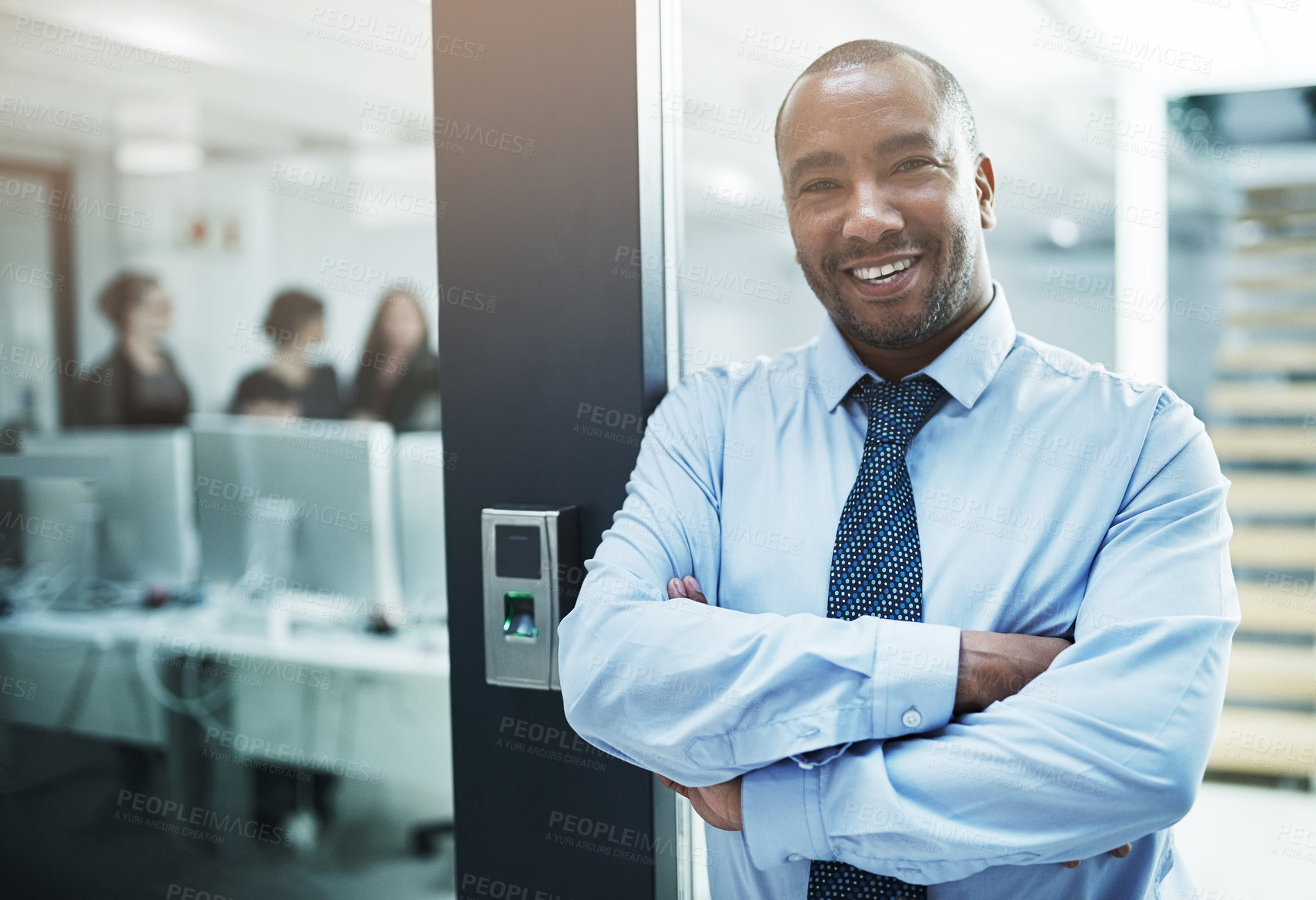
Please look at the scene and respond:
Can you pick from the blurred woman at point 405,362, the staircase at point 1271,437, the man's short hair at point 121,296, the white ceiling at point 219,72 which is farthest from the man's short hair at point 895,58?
the man's short hair at point 121,296

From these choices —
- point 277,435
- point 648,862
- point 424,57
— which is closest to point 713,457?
point 648,862

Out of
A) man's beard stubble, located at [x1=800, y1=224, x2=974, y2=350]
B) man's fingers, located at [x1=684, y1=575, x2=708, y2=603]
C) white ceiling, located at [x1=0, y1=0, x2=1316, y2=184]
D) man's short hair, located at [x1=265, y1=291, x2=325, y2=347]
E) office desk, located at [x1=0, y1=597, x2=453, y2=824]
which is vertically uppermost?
white ceiling, located at [x1=0, y1=0, x2=1316, y2=184]

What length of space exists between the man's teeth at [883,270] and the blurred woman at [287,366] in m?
3.58

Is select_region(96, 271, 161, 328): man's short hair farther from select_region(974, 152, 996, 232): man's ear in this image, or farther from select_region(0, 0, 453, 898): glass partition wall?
select_region(974, 152, 996, 232): man's ear

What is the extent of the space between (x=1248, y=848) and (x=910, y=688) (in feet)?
3.04

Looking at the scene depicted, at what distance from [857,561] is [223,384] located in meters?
6.14

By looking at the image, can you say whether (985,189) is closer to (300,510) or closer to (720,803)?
(720,803)

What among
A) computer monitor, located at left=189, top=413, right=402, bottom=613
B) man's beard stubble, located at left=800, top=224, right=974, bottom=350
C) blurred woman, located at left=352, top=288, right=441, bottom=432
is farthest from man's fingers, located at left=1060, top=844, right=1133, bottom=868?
blurred woman, located at left=352, top=288, right=441, bottom=432

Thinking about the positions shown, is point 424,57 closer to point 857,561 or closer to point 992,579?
point 857,561

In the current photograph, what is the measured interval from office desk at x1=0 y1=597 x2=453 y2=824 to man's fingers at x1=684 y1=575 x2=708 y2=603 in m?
1.29

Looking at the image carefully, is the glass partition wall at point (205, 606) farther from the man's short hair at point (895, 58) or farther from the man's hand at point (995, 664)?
the man's hand at point (995, 664)

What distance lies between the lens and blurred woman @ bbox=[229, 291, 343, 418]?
4242 mm

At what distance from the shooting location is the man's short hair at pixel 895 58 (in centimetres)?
114

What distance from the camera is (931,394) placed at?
46.6 inches
